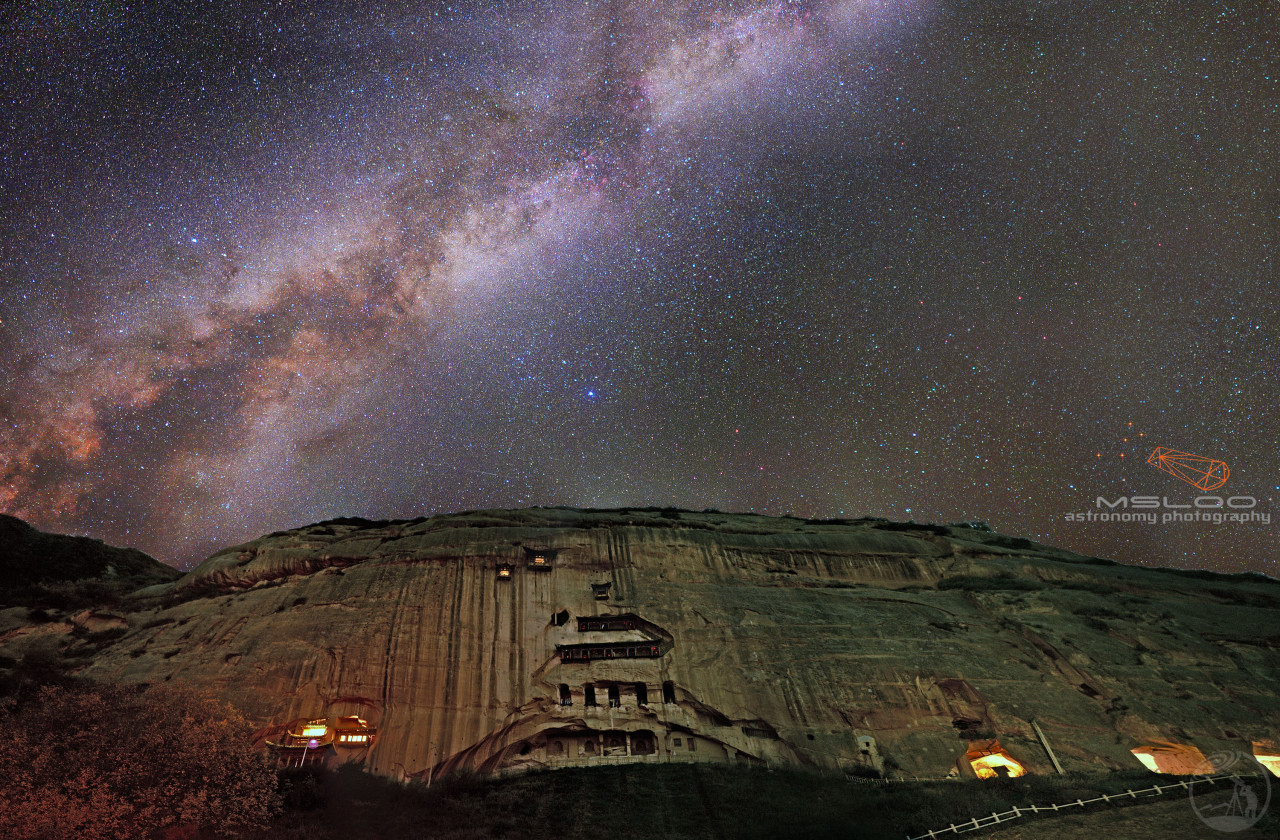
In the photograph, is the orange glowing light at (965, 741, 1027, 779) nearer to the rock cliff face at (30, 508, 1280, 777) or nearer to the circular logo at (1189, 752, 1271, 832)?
the rock cliff face at (30, 508, 1280, 777)

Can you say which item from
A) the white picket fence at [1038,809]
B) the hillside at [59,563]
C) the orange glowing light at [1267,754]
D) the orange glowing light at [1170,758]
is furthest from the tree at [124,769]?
the orange glowing light at [1267,754]

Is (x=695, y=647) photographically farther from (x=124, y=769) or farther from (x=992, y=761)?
(x=124, y=769)

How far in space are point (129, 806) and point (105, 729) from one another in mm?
6052

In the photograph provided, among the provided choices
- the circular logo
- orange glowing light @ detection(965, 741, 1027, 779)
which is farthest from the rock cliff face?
the circular logo

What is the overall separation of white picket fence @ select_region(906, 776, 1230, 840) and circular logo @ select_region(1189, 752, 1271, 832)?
0.29m

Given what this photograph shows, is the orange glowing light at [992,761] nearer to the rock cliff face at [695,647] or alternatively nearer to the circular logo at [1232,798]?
the rock cliff face at [695,647]

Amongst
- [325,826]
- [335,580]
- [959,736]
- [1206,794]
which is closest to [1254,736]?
[1206,794]

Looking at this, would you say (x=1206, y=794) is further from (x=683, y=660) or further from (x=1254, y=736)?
(x=683, y=660)

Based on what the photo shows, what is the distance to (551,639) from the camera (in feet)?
129

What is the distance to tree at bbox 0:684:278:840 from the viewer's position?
23.5 meters

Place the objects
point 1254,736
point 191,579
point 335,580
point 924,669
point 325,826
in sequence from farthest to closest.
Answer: point 191,579, point 335,580, point 924,669, point 1254,736, point 325,826

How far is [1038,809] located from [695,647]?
17765 mm

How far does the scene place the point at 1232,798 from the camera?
24484mm

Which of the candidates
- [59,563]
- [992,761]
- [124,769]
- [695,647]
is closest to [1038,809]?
[992,761]
